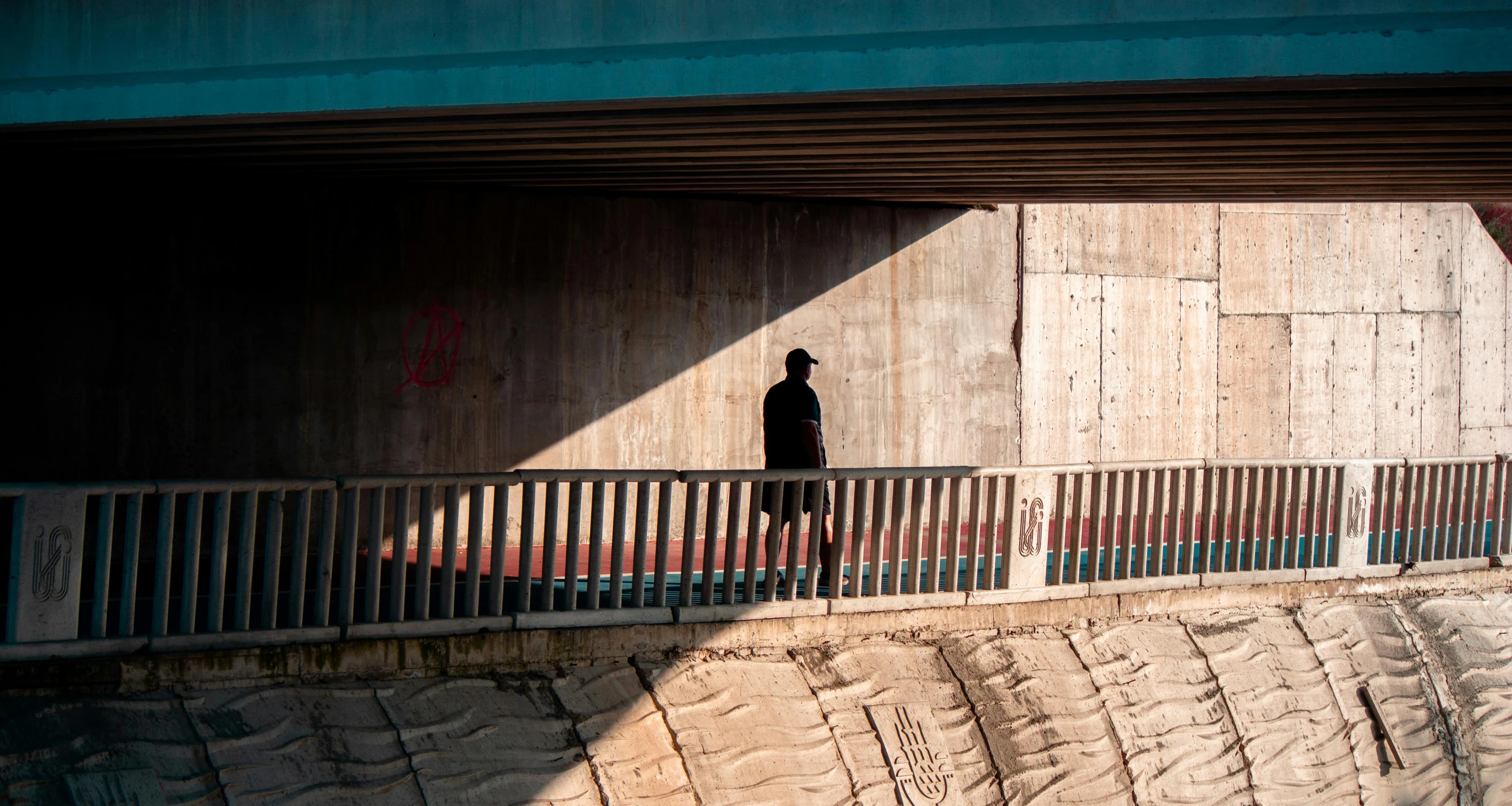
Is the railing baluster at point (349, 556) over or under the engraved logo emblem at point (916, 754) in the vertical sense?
over

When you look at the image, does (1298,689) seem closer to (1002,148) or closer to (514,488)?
(1002,148)

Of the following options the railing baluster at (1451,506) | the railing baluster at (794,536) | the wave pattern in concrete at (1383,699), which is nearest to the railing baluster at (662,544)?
the railing baluster at (794,536)

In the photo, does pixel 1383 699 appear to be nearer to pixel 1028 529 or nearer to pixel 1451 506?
pixel 1451 506

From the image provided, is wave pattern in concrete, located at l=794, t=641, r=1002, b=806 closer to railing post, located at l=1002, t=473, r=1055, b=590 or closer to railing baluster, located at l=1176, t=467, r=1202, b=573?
railing post, located at l=1002, t=473, r=1055, b=590

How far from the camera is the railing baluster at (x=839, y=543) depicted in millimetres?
10383

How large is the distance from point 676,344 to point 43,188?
20.4 ft

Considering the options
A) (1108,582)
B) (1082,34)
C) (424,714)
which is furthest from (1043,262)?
(424,714)

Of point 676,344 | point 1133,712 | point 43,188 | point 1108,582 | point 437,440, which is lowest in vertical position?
point 1133,712

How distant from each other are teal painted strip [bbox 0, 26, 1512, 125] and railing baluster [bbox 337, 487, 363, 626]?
258cm

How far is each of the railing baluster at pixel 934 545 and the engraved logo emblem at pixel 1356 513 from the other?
499 centimetres

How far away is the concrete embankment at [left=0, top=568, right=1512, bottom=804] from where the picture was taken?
7.76m

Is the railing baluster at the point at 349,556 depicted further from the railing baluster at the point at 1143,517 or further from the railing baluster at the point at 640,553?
the railing baluster at the point at 1143,517

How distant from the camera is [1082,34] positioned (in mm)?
7676

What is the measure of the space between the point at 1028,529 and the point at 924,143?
11.1ft
